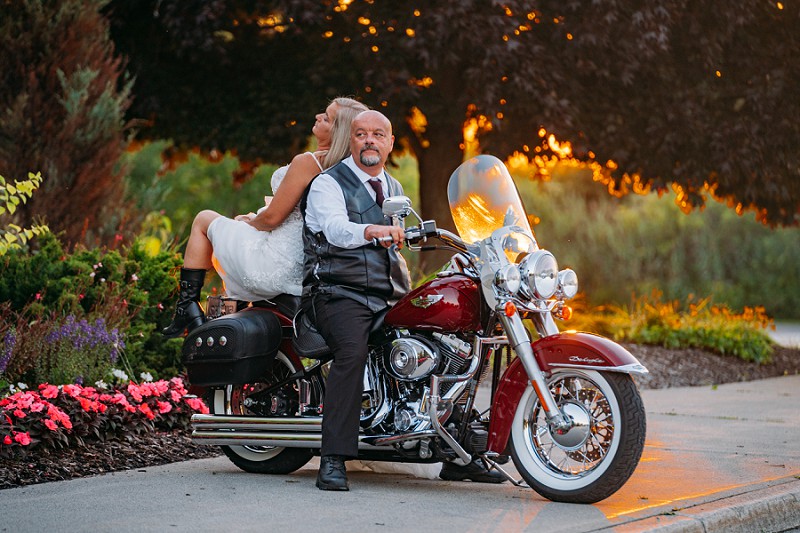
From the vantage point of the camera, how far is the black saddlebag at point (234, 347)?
606 centimetres

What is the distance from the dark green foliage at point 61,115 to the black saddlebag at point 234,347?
518 cm

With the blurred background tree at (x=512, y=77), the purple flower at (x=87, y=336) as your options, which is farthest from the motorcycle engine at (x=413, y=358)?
the blurred background tree at (x=512, y=77)

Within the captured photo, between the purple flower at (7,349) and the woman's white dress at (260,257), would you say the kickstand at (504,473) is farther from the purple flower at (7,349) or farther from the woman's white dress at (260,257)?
the purple flower at (7,349)

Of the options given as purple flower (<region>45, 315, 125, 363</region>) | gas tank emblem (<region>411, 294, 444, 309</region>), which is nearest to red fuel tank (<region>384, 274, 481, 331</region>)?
gas tank emblem (<region>411, 294, 444, 309</region>)

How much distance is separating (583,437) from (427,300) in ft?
3.16

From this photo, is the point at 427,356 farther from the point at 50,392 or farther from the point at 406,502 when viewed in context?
the point at 50,392

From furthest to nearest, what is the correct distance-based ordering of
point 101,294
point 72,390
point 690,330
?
point 690,330 < point 101,294 < point 72,390

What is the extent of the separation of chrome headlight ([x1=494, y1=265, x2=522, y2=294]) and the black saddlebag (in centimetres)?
129

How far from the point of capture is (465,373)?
5746 mm

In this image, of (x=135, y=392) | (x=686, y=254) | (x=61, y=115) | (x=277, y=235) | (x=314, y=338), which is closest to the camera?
(x=314, y=338)

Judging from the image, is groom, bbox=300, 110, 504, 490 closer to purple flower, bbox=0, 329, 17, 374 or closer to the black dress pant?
the black dress pant

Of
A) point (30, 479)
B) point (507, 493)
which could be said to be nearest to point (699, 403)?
point (507, 493)

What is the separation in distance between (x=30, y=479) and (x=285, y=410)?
129 cm

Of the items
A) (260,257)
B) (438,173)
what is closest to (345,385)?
(260,257)
